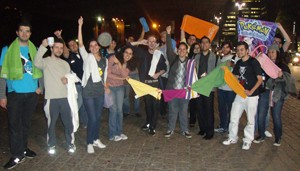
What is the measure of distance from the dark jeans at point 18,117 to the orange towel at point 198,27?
13.0 ft

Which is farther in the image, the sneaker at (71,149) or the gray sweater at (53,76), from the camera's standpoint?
the sneaker at (71,149)

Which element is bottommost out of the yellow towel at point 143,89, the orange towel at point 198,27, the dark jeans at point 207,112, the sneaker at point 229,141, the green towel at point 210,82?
the sneaker at point 229,141

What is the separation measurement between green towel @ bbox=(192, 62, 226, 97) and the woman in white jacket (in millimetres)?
2067

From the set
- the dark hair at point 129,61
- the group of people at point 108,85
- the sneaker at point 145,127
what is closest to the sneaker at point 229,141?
the group of people at point 108,85

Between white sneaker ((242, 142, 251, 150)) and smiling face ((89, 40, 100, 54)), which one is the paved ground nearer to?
white sneaker ((242, 142, 251, 150))

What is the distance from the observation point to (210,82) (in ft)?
20.4

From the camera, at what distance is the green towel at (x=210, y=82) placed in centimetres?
620

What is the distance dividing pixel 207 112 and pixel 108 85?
2.28 m

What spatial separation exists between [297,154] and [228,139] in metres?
1.31

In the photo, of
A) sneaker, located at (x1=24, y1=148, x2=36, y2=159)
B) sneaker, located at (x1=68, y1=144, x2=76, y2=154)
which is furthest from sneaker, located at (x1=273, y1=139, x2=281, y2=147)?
sneaker, located at (x1=24, y1=148, x2=36, y2=159)

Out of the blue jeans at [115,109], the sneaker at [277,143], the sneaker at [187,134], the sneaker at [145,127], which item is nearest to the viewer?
the sneaker at [277,143]

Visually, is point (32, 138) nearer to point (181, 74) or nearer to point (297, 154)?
point (181, 74)

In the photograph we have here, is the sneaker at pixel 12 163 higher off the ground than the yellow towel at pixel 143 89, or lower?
lower

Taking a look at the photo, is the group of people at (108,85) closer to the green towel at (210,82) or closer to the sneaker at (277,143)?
the sneaker at (277,143)
